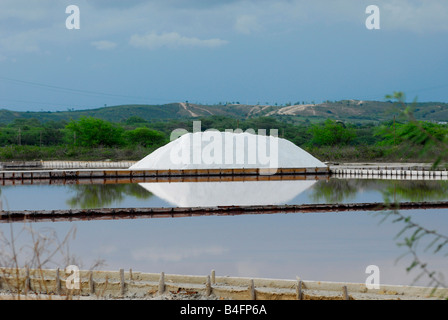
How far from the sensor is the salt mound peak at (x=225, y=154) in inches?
814

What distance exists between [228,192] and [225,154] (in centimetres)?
620

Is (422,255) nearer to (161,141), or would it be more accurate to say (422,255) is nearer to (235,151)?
(235,151)

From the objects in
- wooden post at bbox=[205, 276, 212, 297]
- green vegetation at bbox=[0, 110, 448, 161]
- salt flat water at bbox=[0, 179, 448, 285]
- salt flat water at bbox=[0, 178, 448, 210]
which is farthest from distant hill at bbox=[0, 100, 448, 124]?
wooden post at bbox=[205, 276, 212, 297]

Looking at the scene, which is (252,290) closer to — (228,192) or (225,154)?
(228,192)

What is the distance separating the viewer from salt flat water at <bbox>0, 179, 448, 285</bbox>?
6691 millimetres

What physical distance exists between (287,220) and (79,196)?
6.14 metres

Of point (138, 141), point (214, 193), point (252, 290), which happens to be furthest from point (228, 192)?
point (138, 141)

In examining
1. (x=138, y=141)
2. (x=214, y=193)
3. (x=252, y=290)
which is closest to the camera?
(x=252, y=290)

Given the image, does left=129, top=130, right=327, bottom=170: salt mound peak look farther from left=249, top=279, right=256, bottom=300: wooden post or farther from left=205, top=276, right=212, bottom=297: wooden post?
left=249, top=279, right=256, bottom=300: wooden post

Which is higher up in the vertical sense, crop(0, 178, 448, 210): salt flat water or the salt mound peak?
the salt mound peak

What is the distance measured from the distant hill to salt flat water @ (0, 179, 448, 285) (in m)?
58.3

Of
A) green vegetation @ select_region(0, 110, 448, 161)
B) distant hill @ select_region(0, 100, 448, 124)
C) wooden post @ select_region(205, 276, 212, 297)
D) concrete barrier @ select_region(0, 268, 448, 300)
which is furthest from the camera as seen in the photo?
distant hill @ select_region(0, 100, 448, 124)

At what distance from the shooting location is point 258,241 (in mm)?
8477
